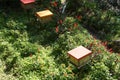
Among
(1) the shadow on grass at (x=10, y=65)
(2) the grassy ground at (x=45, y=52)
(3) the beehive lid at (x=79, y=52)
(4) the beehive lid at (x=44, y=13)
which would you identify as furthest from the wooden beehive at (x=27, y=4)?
(3) the beehive lid at (x=79, y=52)

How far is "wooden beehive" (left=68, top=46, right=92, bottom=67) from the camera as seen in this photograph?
897 centimetres

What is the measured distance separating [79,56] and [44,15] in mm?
3387

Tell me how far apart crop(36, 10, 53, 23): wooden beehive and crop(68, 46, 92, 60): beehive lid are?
2854mm

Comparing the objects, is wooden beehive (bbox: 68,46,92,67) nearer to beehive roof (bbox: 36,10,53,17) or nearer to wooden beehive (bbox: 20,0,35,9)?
beehive roof (bbox: 36,10,53,17)

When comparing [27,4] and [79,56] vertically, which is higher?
[27,4]

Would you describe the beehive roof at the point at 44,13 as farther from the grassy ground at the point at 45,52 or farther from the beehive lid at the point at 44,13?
the grassy ground at the point at 45,52

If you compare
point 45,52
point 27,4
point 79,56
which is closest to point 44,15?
point 27,4

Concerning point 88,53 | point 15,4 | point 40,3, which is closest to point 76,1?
point 40,3

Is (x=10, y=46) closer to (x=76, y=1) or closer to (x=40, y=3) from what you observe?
(x=40, y=3)

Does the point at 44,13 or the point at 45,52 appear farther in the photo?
the point at 44,13

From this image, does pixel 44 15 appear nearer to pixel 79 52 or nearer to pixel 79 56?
pixel 79 52

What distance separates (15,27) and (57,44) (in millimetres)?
2369

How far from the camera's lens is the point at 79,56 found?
898 cm

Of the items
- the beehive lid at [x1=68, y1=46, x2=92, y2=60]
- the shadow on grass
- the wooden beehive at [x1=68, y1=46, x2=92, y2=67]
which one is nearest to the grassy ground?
the shadow on grass
